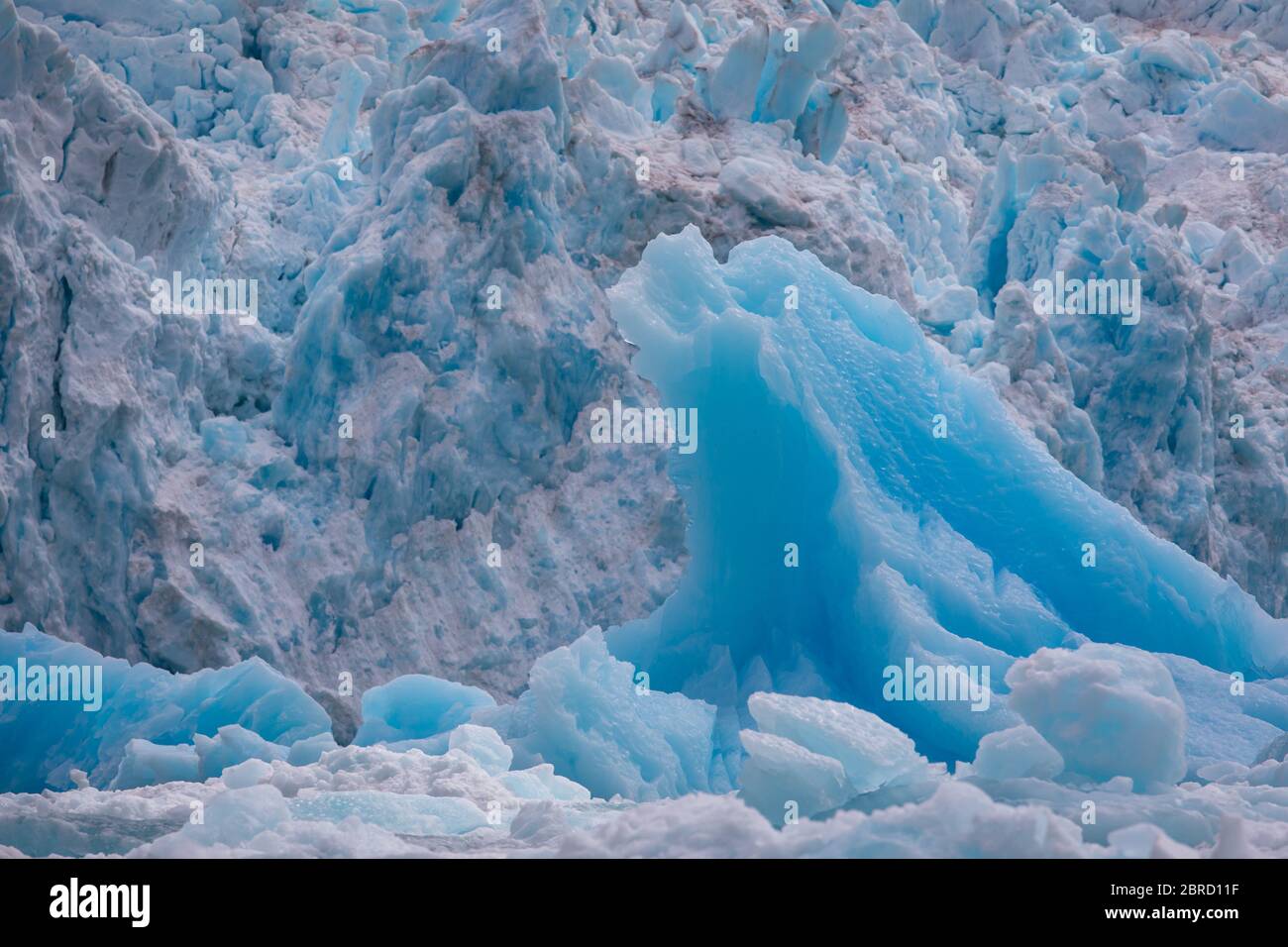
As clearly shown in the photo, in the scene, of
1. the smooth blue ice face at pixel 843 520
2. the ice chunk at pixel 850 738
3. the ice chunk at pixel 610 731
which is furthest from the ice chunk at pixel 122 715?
the ice chunk at pixel 850 738

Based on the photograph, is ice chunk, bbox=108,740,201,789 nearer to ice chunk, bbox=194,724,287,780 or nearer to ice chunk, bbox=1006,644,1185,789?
ice chunk, bbox=194,724,287,780

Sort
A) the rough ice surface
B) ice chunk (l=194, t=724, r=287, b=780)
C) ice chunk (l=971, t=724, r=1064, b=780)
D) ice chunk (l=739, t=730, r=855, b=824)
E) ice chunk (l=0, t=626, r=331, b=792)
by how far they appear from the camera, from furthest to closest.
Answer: ice chunk (l=0, t=626, r=331, b=792) → ice chunk (l=194, t=724, r=287, b=780) → the rough ice surface → ice chunk (l=971, t=724, r=1064, b=780) → ice chunk (l=739, t=730, r=855, b=824)

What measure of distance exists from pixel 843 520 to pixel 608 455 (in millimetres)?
3423

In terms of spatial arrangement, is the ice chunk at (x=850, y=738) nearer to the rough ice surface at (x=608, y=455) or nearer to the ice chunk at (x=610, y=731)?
the rough ice surface at (x=608, y=455)

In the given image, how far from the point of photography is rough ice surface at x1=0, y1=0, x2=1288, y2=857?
4.07m

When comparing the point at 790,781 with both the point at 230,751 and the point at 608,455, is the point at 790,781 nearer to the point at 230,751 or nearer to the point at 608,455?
the point at 230,751

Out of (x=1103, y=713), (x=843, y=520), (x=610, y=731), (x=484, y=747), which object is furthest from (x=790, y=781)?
(x=843, y=520)

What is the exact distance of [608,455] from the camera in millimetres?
9000

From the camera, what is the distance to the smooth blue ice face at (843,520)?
→ 577cm

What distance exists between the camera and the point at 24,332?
735 cm

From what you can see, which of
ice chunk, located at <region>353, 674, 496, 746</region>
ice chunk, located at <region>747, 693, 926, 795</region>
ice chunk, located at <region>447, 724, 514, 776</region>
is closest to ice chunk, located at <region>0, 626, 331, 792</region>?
ice chunk, located at <region>353, 674, 496, 746</region>

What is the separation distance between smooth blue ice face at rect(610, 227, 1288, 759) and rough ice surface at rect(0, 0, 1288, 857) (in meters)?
0.02

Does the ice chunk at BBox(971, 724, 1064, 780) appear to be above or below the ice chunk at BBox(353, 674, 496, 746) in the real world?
below

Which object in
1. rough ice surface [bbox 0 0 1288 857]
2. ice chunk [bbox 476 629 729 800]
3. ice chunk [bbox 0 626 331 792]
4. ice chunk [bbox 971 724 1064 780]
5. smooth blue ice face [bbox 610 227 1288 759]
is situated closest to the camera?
ice chunk [bbox 971 724 1064 780]
